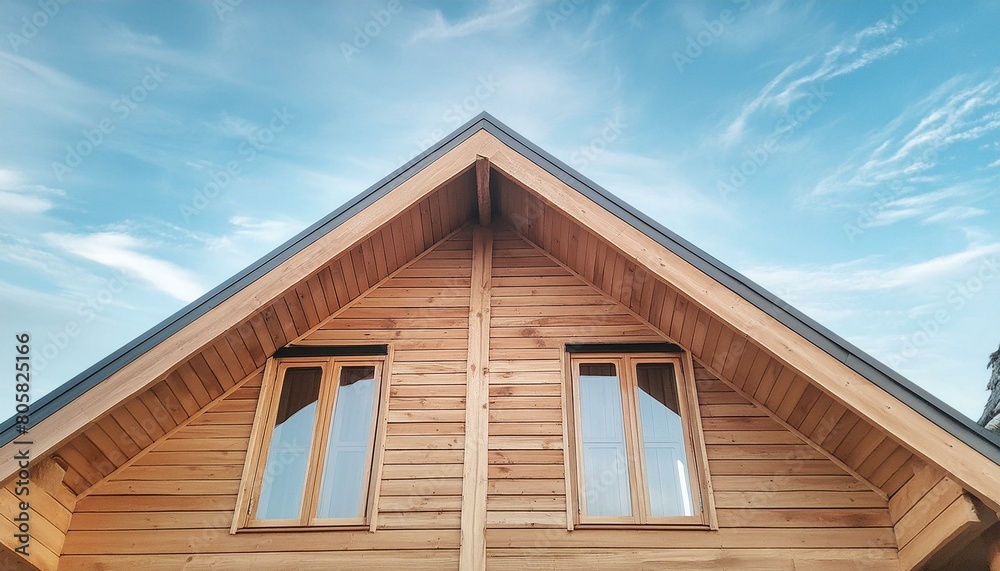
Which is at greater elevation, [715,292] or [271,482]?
[715,292]

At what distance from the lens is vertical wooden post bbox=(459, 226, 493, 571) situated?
198 inches

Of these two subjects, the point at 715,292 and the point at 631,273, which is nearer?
the point at 715,292

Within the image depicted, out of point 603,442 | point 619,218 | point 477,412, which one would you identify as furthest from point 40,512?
point 619,218

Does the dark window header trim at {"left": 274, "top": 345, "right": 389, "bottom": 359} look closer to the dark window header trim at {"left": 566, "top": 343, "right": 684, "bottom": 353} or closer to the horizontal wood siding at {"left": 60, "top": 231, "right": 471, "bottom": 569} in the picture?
the horizontal wood siding at {"left": 60, "top": 231, "right": 471, "bottom": 569}

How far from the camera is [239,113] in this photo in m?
10.7

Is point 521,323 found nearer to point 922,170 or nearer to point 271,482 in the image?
point 271,482

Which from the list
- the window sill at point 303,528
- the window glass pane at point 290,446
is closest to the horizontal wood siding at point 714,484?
the window sill at point 303,528

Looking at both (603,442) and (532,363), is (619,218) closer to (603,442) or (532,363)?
(532,363)

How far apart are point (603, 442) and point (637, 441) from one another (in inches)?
12.5

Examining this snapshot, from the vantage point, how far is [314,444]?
571 centimetres

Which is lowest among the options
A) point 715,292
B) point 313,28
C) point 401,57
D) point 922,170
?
point 715,292

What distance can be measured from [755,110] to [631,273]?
8479 millimetres

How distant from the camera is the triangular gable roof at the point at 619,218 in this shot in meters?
Answer: 4.30

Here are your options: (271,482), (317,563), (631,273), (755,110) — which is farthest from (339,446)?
(755,110)
